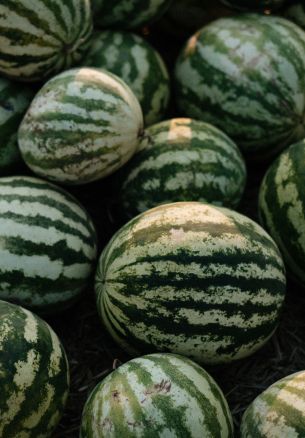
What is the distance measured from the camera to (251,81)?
9.36ft

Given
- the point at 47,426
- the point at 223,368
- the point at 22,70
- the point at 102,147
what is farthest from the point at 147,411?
the point at 22,70

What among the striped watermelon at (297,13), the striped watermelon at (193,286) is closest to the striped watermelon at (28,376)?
the striped watermelon at (193,286)

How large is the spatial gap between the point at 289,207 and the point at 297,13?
1187mm

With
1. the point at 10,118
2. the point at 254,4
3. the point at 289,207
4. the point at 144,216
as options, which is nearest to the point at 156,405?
the point at 144,216

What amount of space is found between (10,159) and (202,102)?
2.88 ft

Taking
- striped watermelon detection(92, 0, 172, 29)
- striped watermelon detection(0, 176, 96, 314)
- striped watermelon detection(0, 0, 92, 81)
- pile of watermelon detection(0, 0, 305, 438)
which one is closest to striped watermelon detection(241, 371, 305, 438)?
pile of watermelon detection(0, 0, 305, 438)

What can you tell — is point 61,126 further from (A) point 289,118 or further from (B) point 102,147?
(A) point 289,118

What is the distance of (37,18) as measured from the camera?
8.16 feet

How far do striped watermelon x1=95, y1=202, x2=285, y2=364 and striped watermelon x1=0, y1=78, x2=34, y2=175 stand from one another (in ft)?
2.23

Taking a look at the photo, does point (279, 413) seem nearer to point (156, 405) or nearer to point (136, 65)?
point (156, 405)

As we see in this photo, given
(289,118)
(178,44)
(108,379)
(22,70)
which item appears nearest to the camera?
(108,379)

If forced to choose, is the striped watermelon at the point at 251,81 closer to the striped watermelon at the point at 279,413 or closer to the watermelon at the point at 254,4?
the watermelon at the point at 254,4

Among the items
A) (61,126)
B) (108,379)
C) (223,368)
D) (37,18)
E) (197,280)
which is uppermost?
(37,18)

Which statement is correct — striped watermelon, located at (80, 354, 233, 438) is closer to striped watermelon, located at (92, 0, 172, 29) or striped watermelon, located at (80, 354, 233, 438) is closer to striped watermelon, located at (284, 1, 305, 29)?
striped watermelon, located at (92, 0, 172, 29)
